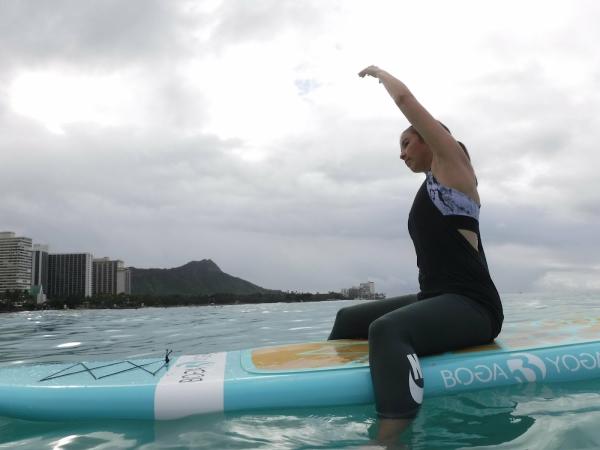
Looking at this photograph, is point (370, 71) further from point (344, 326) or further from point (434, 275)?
point (344, 326)

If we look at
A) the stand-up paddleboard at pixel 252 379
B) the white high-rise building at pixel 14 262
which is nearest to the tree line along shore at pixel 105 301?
the white high-rise building at pixel 14 262

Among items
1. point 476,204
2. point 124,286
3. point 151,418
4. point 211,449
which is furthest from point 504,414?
point 124,286

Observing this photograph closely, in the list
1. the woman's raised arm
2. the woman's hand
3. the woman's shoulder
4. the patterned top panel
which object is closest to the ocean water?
the patterned top panel

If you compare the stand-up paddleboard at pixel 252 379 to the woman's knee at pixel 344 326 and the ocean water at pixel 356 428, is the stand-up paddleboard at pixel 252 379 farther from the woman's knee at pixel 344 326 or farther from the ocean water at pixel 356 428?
the woman's knee at pixel 344 326

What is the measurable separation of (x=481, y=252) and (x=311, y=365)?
1.28 m

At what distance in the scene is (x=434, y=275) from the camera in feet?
9.56

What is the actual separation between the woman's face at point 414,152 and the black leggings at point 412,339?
0.83 meters

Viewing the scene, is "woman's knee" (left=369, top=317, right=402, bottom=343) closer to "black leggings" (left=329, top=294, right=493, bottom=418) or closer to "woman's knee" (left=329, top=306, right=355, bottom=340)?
"black leggings" (left=329, top=294, right=493, bottom=418)

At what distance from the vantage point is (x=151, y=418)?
8.61ft

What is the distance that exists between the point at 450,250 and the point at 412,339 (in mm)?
570

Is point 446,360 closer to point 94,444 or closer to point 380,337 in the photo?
point 380,337

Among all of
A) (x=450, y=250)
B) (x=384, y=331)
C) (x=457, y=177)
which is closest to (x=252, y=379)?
(x=384, y=331)

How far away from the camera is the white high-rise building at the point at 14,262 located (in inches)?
5349

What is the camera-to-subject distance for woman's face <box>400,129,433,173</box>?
2.92 m
